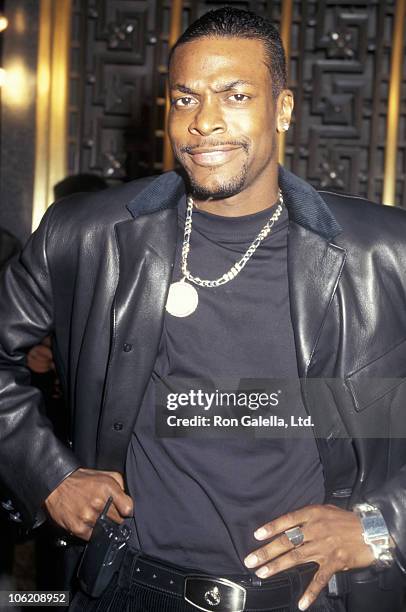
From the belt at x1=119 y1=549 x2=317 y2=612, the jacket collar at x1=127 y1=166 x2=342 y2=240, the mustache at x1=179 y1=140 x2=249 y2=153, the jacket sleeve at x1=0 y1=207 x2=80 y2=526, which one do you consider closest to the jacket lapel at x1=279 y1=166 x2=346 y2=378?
the jacket collar at x1=127 y1=166 x2=342 y2=240

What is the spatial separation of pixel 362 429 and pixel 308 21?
3487mm

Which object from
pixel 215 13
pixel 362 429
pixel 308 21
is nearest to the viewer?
→ pixel 362 429

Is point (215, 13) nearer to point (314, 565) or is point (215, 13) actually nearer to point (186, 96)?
point (186, 96)

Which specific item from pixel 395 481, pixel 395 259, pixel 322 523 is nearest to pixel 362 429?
pixel 395 481

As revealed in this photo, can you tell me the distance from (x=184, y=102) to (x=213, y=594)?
1.07 metres

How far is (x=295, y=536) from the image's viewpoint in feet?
5.69

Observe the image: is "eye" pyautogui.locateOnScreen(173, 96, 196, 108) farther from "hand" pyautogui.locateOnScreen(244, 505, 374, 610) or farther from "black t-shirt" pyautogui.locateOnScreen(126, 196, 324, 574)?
"hand" pyautogui.locateOnScreen(244, 505, 374, 610)

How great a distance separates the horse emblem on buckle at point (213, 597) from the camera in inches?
67.9

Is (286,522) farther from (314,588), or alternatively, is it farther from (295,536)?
(314,588)

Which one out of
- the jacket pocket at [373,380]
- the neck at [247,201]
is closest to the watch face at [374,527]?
the jacket pocket at [373,380]

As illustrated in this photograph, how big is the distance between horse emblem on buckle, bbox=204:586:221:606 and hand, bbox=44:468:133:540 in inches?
8.9

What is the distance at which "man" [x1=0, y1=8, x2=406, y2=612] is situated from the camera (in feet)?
5.89

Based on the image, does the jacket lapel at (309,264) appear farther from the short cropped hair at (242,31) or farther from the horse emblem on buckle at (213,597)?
the horse emblem on buckle at (213,597)

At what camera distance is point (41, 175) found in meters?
4.85
